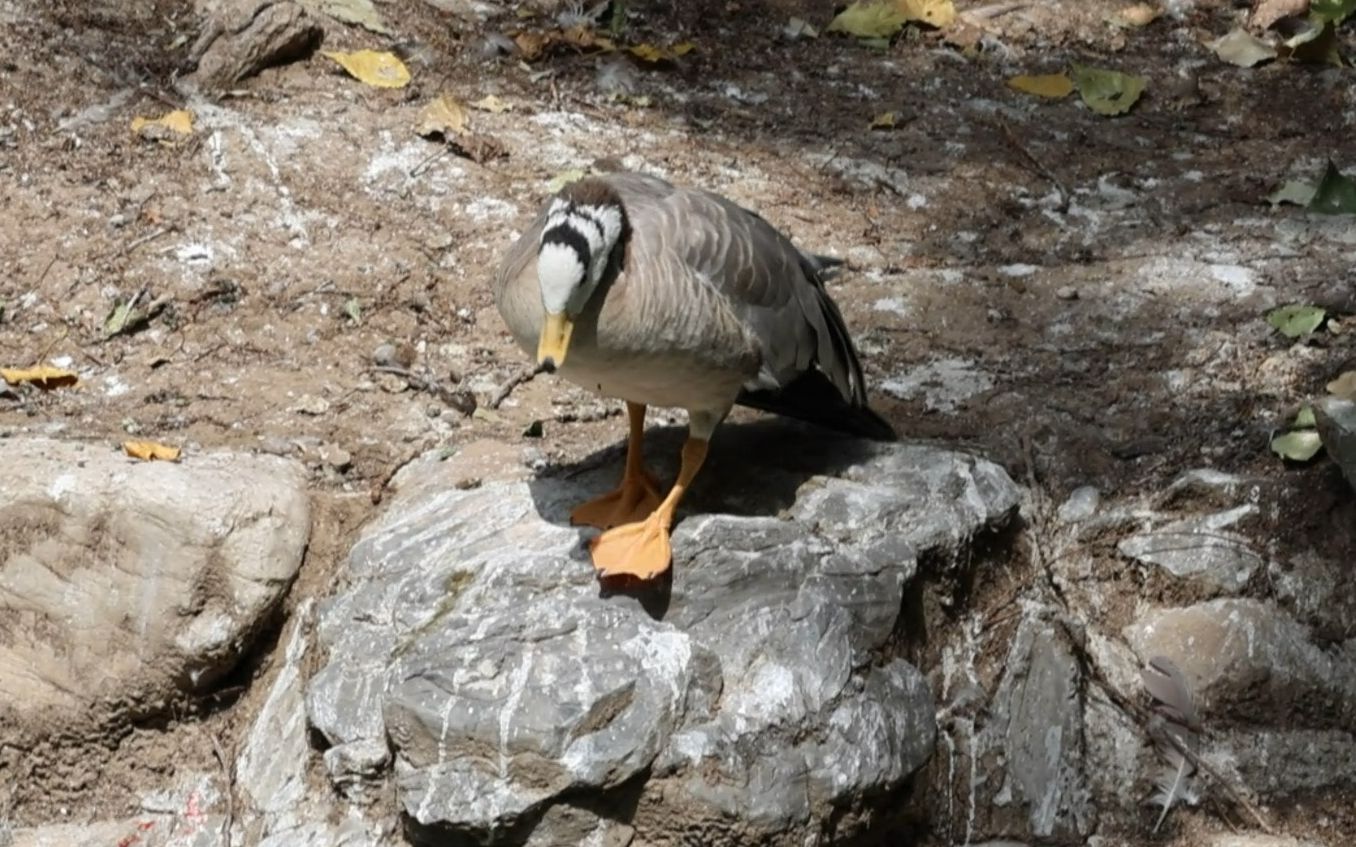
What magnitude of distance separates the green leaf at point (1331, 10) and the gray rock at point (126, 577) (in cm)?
514

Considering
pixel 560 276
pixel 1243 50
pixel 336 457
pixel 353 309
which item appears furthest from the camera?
pixel 1243 50

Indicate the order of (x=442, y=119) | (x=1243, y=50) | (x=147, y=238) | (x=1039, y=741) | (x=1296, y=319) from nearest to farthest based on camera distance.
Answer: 1. (x=1039, y=741)
2. (x=1296, y=319)
3. (x=147, y=238)
4. (x=442, y=119)
5. (x=1243, y=50)

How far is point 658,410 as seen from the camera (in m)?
5.34

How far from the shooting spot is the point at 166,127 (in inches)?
253

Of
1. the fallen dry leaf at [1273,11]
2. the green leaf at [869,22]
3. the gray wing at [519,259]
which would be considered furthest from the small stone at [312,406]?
the fallen dry leaf at [1273,11]

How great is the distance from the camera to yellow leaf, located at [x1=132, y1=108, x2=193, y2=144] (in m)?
6.38

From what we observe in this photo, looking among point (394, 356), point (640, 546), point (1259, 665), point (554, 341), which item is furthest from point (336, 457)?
point (1259, 665)

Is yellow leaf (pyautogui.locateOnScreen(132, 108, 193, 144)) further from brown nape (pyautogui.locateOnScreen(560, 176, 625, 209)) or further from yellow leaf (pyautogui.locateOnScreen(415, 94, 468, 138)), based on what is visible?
brown nape (pyautogui.locateOnScreen(560, 176, 625, 209))

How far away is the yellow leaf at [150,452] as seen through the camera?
4.69 metres

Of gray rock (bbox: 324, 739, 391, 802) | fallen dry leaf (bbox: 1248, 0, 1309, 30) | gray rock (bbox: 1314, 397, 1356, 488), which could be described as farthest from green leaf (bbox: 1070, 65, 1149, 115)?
gray rock (bbox: 324, 739, 391, 802)

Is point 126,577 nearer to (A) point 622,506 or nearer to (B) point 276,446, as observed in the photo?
(B) point 276,446

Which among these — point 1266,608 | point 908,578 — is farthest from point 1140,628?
point 908,578

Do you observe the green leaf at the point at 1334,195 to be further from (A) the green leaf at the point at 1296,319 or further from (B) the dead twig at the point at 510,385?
(B) the dead twig at the point at 510,385

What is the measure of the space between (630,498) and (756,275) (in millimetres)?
672
